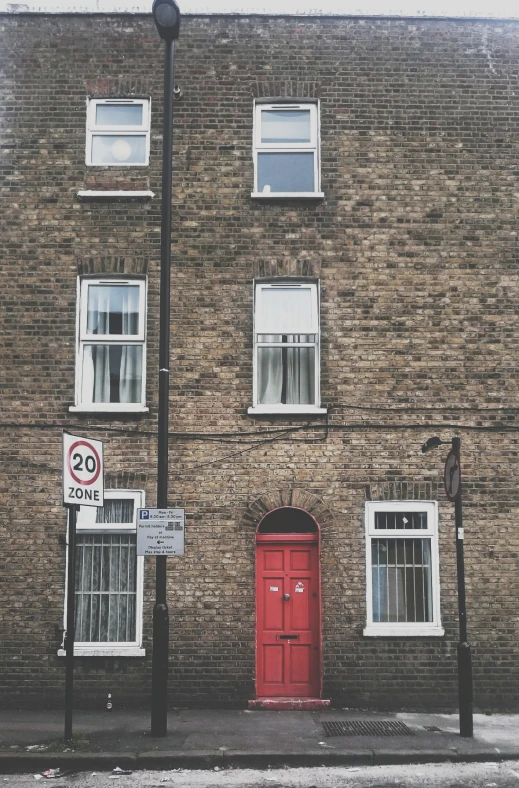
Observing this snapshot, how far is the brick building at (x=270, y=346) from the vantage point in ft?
37.7

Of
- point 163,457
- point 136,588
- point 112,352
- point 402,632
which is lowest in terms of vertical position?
point 402,632

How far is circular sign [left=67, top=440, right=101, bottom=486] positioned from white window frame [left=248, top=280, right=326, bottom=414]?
3.13 metres

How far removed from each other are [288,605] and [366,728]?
2.11 metres

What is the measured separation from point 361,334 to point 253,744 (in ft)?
19.2

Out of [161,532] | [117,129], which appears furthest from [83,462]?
[117,129]

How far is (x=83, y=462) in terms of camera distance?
9.10 meters

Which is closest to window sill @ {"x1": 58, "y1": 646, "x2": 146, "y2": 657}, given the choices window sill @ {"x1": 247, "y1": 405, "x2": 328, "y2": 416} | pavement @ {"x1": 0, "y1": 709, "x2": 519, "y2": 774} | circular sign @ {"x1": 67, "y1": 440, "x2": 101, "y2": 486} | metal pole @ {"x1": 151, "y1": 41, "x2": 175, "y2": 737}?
pavement @ {"x1": 0, "y1": 709, "x2": 519, "y2": 774}

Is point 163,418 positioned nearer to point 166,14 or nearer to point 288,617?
point 288,617

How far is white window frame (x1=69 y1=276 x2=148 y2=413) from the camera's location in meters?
11.9

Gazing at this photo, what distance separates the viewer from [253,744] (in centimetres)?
920

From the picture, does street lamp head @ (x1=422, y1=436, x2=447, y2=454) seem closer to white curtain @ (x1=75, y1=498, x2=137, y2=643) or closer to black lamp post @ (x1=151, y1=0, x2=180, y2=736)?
black lamp post @ (x1=151, y1=0, x2=180, y2=736)

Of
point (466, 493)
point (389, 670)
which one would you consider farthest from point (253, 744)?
point (466, 493)

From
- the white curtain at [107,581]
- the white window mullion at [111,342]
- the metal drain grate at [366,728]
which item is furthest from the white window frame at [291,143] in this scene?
the metal drain grate at [366,728]

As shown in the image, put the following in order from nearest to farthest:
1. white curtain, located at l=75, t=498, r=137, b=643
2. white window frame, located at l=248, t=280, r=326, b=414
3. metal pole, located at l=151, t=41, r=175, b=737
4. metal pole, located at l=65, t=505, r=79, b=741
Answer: metal pole, located at l=65, t=505, r=79, b=741 → metal pole, located at l=151, t=41, r=175, b=737 → white curtain, located at l=75, t=498, r=137, b=643 → white window frame, located at l=248, t=280, r=326, b=414
